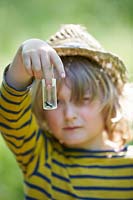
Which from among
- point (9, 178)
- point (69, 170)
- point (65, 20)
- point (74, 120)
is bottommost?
point (9, 178)

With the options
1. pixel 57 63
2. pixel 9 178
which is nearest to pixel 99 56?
pixel 57 63

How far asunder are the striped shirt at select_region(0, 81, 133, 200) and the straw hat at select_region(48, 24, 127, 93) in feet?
0.53

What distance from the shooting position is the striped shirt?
6.84 feet

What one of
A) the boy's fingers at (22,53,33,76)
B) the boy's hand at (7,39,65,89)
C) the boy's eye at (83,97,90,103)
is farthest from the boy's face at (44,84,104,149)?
the boy's fingers at (22,53,33,76)

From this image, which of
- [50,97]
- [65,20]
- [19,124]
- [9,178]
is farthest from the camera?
→ [65,20]

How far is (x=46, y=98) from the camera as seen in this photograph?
5.57 ft

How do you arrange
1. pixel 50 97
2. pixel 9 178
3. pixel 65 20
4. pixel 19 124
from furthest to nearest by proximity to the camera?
pixel 65 20, pixel 9 178, pixel 19 124, pixel 50 97

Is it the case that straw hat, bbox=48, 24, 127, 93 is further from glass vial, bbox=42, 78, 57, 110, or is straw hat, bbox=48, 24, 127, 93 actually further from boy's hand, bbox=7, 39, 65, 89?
glass vial, bbox=42, 78, 57, 110

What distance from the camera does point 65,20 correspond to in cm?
352

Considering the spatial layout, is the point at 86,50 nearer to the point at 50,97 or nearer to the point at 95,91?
the point at 95,91

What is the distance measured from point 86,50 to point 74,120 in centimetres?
15

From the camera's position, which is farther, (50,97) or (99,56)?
(99,56)

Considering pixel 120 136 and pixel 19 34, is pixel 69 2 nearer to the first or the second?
pixel 19 34

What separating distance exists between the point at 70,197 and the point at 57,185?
0.13 feet
